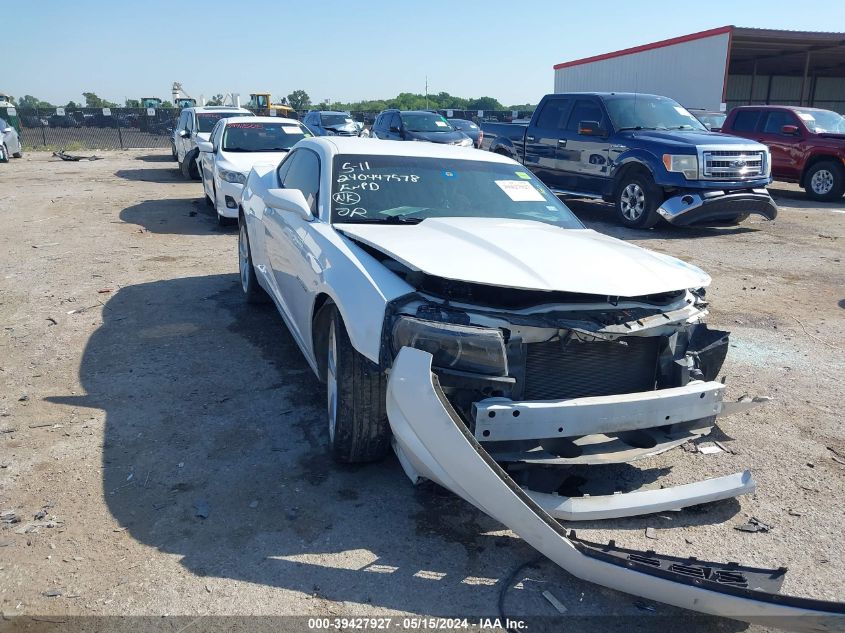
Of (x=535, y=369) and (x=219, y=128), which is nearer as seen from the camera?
(x=535, y=369)

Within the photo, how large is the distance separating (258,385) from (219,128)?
25.7 ft

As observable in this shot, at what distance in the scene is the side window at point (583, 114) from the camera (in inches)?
452

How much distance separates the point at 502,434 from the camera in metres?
2.88

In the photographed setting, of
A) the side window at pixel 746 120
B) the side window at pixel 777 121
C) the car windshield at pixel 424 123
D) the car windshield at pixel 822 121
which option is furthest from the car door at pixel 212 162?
the car windshield at pixel 822 121

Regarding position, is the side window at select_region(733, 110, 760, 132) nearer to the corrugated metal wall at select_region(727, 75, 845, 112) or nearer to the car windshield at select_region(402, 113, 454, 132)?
the car windshield at select_region(402, 113, 454, 132)

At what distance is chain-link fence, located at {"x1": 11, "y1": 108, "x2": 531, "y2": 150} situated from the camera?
104 feet

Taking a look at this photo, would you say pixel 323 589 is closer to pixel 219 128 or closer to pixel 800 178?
pixel 219 128

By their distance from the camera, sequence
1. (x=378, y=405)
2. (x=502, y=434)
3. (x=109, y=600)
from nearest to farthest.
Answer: (x=109, y=600)
(x=502, y=434)
(x=378, y=405)

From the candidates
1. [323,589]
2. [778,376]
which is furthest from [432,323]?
[778,376]

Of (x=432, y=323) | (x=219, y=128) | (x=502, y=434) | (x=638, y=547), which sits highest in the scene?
(x=219, y=128)

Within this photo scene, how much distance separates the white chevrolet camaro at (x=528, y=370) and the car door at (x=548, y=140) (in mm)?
8301

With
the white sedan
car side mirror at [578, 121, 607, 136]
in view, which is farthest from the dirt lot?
car side mirror at [578, 121, 607, 136]

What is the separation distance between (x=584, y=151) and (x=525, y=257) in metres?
8.77

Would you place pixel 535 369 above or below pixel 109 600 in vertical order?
above
